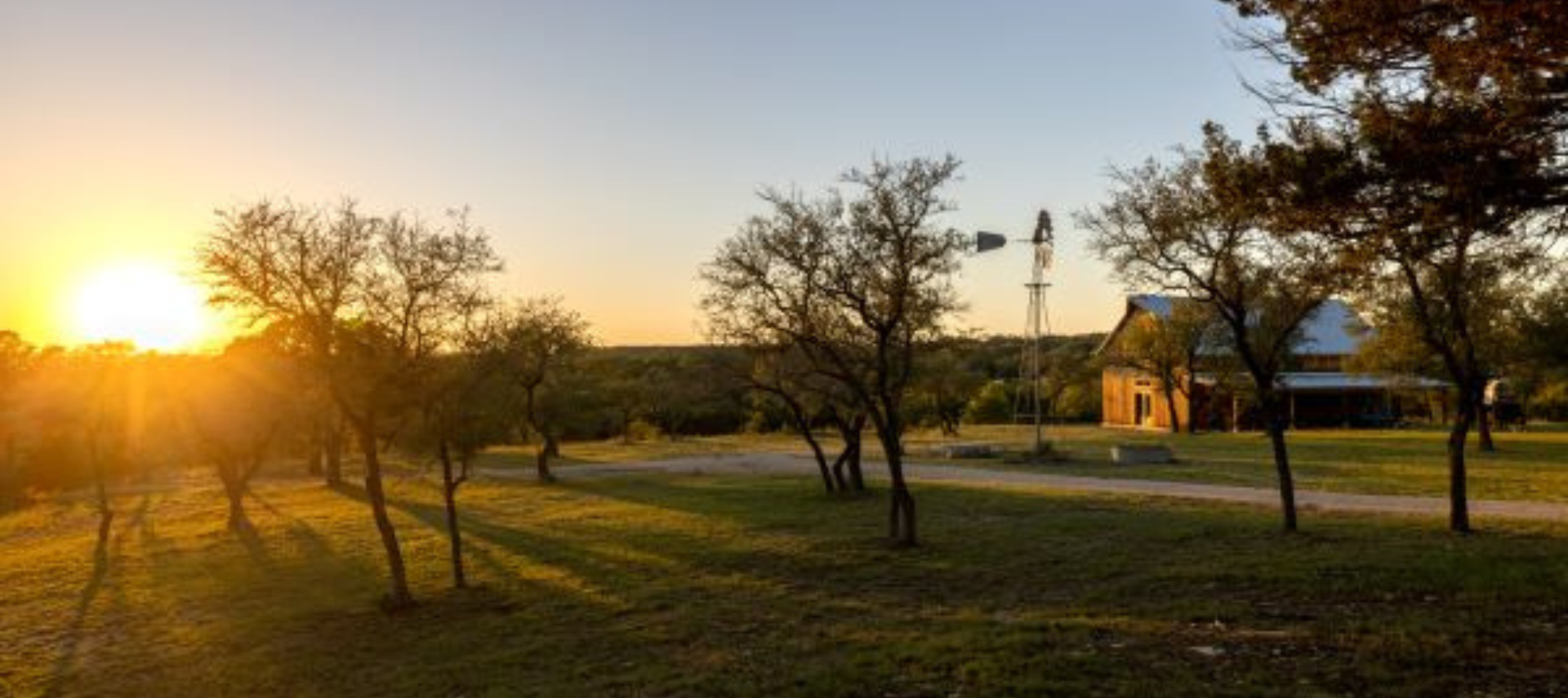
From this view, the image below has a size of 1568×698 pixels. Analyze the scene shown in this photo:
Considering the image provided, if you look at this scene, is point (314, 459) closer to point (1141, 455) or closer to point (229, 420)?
point (229, 420)

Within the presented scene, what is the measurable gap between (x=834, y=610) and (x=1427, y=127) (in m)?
9.32

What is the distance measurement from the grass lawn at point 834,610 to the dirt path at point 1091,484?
6.86 ft

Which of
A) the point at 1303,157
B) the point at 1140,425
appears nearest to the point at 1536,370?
the point at 1140,425

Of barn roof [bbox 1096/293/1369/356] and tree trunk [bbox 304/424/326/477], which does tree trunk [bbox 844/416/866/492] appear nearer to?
tree trunk [bbox 304/424/326/477]

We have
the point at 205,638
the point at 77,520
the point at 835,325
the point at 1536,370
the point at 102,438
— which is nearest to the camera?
the point at 205,638

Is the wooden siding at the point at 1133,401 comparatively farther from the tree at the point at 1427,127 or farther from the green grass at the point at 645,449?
the tree at the point at 1427,127

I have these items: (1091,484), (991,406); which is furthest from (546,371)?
(991,406)

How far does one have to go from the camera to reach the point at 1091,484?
1271 inches

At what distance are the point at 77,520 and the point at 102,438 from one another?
10577 mm

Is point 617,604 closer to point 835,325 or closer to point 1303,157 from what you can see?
point 835,325

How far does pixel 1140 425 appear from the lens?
69.4 metres

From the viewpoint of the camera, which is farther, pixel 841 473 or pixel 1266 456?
pixel 1266 456

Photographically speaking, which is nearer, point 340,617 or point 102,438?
point 340,617

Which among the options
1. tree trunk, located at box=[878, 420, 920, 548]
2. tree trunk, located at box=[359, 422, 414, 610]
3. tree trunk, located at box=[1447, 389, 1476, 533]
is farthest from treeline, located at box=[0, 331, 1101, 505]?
tree trunk, located at box=[1447, 389, 1476, 533]
